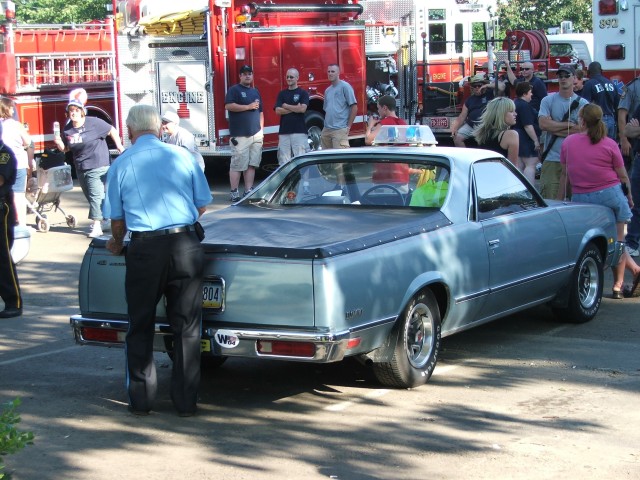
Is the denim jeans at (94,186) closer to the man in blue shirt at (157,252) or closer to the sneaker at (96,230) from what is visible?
the sneaker at (96,230)

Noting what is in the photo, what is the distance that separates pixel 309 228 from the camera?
6.97 m

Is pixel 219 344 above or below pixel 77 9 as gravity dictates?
below

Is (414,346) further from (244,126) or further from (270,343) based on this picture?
(244,126)

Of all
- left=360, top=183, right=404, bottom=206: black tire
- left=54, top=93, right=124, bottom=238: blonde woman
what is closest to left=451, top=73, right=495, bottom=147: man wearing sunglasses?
left=54, top=93, right=124, bottom=238: blonde woman

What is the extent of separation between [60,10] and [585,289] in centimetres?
4520

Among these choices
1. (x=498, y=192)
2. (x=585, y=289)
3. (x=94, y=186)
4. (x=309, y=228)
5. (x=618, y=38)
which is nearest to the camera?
(x=309, y=228)

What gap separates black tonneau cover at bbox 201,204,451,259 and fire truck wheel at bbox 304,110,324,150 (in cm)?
1068

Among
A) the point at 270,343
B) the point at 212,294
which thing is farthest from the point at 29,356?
the point at 270,343

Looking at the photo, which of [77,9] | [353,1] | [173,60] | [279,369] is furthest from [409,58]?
[77,9]

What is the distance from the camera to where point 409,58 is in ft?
72.1

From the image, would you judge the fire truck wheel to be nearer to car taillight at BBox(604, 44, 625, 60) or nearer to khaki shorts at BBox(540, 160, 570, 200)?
car taillight at BBox(604, 44, 625, 60)

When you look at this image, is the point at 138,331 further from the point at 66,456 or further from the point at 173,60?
the point at 173,60

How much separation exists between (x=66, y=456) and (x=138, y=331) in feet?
2.97

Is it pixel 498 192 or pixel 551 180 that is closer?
pixel 498 192
